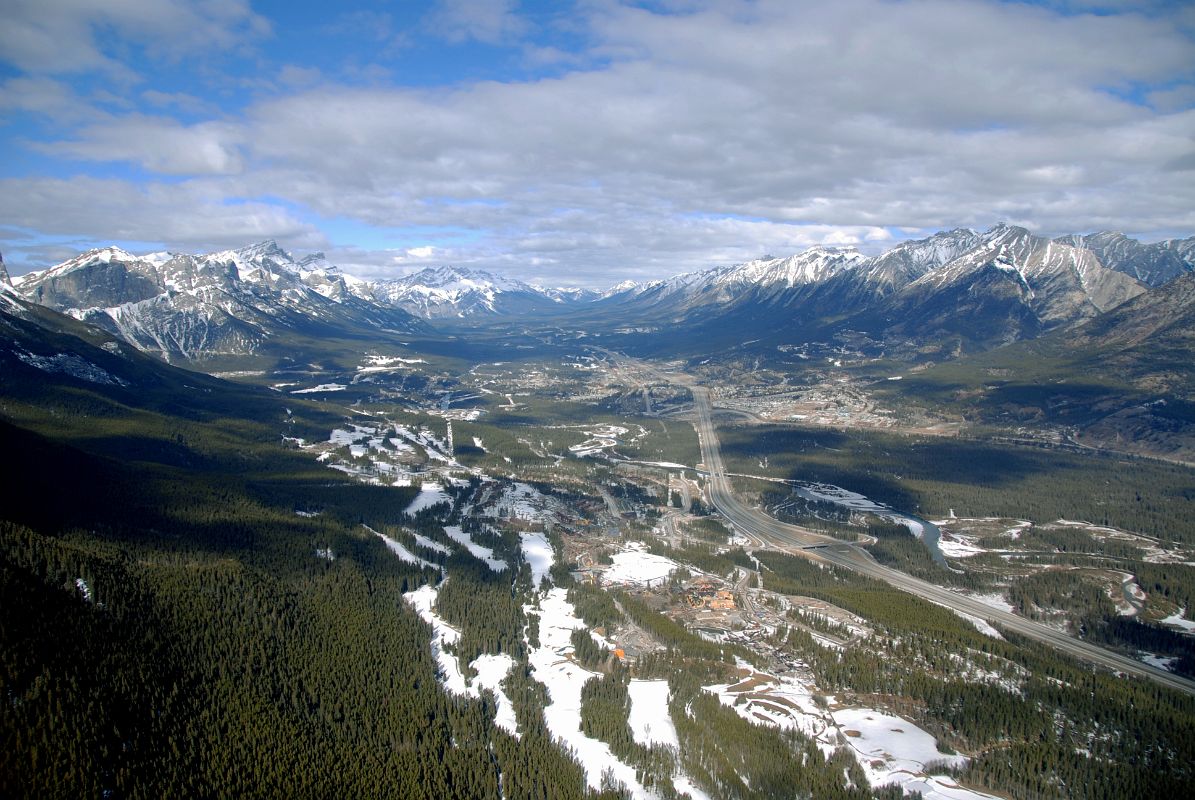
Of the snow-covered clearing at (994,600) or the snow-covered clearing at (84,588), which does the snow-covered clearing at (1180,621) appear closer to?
the snow-covered clearing at (994,600)

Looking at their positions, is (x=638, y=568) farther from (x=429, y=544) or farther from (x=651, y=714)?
(x=651, y=714)

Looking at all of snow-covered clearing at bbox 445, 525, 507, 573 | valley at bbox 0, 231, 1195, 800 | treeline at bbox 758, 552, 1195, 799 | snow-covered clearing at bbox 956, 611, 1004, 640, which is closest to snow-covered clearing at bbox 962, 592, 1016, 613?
valley at bbox 0, 231, 1195, 800

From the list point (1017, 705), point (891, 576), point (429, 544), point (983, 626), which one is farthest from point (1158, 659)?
point (429, 544)

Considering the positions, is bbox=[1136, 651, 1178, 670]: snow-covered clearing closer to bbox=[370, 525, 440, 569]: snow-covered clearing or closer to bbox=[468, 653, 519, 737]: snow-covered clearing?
bbox=[468, 653, 519, 737]: snow-covered clearing

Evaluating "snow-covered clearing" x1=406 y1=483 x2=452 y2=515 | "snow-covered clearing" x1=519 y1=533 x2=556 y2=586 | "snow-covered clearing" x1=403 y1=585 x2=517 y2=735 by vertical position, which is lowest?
"snow-covered clearing" x1=403 y1=585 x2=517 y2=735

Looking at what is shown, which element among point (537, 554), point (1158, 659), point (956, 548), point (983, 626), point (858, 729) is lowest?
point (1158, 659)

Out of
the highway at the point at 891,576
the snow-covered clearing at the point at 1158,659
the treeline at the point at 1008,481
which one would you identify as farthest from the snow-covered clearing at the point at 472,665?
the treeline at the point at 1008,481
